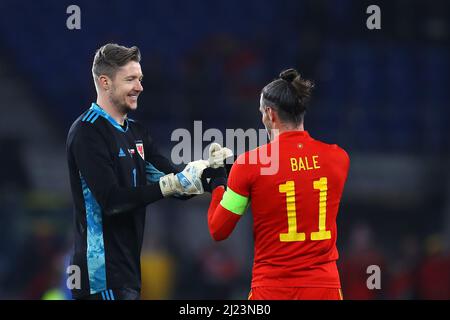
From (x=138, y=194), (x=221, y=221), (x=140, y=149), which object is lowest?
(x=221, y=221)

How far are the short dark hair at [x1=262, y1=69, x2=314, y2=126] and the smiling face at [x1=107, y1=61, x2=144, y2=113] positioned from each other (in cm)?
76

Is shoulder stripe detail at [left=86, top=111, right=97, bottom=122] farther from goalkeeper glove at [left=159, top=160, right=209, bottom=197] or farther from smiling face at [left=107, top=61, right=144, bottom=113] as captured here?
goalkeeper glove at [left=159, top=160, right=209, bottom=197]

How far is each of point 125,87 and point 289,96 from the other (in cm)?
94

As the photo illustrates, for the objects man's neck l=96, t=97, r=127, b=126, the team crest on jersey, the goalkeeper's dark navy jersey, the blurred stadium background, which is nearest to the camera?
the goalkeeper's dark navy jersey

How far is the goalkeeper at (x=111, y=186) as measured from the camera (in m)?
5.06

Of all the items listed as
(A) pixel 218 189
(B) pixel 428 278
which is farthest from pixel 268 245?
(B) pixel 428 278

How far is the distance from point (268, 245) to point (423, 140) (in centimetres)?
1013

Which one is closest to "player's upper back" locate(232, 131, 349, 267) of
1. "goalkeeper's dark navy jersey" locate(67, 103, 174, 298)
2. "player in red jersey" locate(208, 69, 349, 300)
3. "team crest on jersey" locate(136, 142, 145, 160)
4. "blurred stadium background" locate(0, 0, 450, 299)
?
"player in red jersey" locate(208, 69, 349, 300)

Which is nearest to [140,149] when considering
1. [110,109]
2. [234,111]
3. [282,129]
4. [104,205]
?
[110,109]

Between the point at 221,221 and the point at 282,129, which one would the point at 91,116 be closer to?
the point at 221,221

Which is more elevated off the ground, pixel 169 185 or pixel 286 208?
pixel 169 185

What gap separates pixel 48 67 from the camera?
15305 millimetres

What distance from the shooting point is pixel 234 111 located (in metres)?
14.1

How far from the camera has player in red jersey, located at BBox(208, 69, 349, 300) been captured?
4930 millimetres
